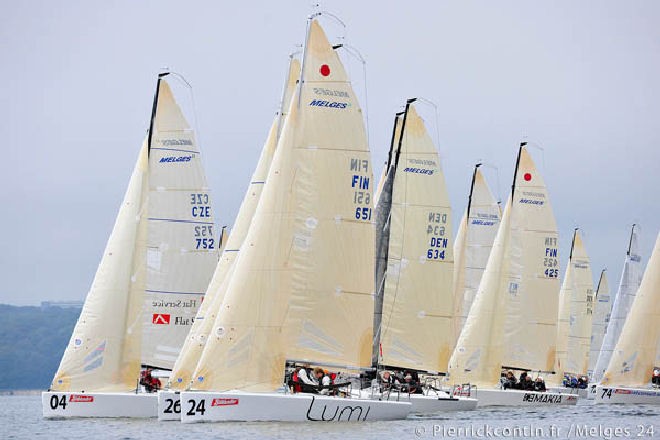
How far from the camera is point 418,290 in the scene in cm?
4169

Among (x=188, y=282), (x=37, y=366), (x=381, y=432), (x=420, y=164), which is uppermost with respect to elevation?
(x=420, y=164)

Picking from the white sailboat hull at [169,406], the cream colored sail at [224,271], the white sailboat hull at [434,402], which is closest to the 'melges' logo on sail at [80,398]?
the white sailboat hull at [169,406]

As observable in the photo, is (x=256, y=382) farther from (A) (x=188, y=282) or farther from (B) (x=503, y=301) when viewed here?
(B) (x=503, y=301)

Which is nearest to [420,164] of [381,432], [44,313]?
[381,432]

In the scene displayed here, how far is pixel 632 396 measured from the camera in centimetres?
4938

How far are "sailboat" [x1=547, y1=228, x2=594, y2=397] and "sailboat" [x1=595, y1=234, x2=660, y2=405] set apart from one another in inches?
544

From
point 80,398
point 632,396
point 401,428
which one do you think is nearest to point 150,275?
point 80,398

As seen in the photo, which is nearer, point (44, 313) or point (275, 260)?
point (275, 260)

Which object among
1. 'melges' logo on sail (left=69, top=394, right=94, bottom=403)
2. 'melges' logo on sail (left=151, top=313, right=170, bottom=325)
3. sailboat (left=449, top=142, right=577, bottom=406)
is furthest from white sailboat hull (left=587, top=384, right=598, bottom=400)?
'melges' logo on sail (left=69, top=394, right=94, bottom=403)

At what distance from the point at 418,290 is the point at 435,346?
1.80 m

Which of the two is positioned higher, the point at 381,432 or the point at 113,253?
the point at 113,253

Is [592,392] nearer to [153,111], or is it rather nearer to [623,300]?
[623,300]

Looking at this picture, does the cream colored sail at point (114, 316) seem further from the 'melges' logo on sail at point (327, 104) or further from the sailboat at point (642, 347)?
the sailboat at point (642, 347)

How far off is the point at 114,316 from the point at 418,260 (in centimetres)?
1000
